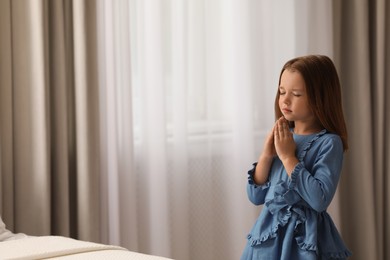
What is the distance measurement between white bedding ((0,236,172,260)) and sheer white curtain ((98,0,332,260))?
0.95 metres

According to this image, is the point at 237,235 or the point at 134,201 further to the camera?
the point at 237,235

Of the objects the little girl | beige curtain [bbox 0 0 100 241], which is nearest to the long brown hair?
the little girl

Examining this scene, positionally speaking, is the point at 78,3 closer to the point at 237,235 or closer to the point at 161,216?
the point at 161,216

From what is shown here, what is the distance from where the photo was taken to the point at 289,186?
2.09m

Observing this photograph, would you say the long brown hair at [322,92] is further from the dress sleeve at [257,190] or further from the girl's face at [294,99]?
the dress sleeve at [257,190]

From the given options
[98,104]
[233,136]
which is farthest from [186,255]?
[98,104]

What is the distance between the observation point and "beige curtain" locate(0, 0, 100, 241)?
8.70 ft

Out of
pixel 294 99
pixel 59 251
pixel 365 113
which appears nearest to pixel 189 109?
pixel 365 113

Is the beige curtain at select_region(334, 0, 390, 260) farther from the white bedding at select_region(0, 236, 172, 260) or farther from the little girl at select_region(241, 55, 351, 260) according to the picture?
the white bedding at select_region(0, 236, 172, 260)

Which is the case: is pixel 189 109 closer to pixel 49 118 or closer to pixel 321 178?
pixel 49 118

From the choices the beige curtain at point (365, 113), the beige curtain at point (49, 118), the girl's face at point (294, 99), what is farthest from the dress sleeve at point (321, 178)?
the beige curtain at point (365, 113)

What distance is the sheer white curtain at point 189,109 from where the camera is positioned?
2914 millimetres

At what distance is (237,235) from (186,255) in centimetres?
28

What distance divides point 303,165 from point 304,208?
5.5 inches
